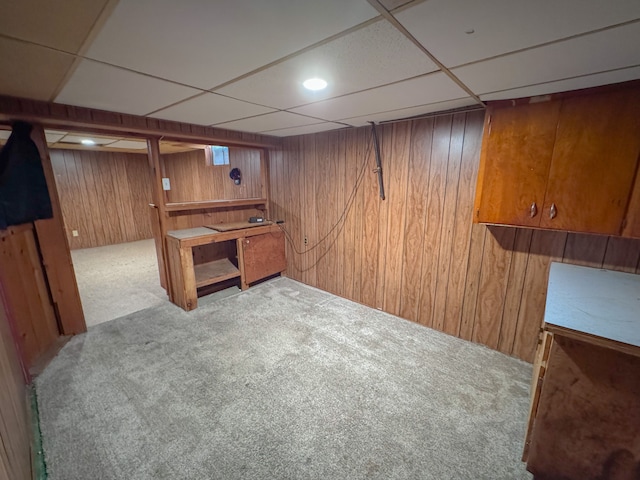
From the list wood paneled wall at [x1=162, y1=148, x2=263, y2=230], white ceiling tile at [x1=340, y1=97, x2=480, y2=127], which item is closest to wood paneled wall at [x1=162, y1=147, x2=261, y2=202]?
wood paneled wall at [x1=162, y1=148, x2=263, y2=230]

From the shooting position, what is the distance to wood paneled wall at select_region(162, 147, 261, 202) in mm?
4340

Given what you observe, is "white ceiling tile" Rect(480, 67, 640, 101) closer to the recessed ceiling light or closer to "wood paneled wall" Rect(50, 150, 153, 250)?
the recessed ceiling light

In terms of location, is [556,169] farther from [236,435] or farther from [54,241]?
[54,241]

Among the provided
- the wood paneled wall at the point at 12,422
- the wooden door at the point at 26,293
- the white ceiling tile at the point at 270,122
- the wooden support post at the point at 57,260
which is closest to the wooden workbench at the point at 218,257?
the wooden support post at the point at 57,260

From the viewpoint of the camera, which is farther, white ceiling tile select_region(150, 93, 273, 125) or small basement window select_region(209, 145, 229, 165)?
small basement window select_region(209, 145, 229, 165)

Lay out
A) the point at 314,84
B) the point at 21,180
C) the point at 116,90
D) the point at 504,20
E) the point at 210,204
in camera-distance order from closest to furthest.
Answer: the point at 504,20 < the point at 314,84 < the point at 116,90 < the point at 21,180 < the point at 210,204

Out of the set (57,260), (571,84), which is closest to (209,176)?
(57,260)

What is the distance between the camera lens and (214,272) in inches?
140

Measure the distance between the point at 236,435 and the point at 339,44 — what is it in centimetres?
209

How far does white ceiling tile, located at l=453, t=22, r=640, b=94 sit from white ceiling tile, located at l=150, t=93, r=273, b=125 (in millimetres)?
1480

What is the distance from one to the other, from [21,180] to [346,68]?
264 centimetres

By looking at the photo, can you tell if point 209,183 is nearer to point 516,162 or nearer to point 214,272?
point 214,272

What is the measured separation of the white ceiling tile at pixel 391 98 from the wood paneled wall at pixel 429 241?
0.52 metres

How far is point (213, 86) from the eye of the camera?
1.64m
